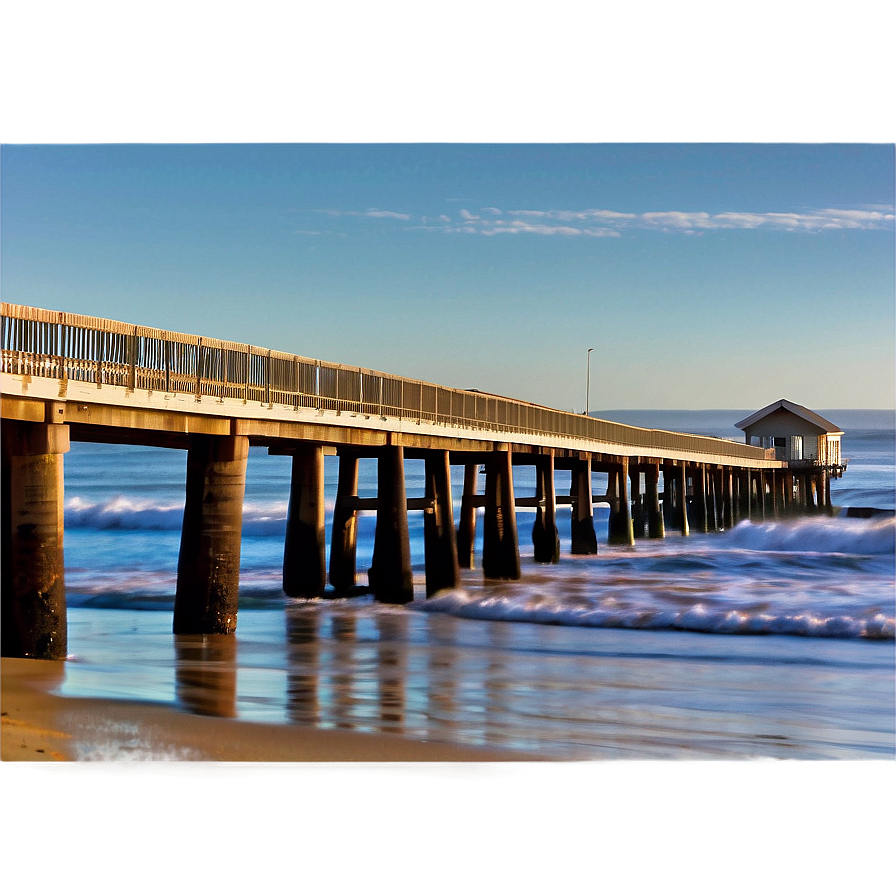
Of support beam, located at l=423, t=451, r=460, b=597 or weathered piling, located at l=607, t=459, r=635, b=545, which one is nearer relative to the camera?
support beam, located at l=423, t=451, r=460, b=597

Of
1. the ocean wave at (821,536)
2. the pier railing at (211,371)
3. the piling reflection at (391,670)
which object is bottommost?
the piling reflection at (391,670)

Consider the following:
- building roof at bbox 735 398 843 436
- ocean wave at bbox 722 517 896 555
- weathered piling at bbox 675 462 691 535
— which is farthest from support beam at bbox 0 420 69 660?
building roof at bbox 735 398 843 436

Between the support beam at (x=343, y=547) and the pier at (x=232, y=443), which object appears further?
the support beam at (x=343, y=547)

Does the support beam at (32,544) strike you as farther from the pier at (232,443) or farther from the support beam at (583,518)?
the support beam at (583,518)

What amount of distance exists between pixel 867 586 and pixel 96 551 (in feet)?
71.4

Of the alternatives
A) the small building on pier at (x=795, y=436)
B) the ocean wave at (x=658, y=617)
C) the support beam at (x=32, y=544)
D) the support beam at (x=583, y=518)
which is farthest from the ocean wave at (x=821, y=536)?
the support beam at (x=32, y=544)

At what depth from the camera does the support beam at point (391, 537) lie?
1285 centimetres

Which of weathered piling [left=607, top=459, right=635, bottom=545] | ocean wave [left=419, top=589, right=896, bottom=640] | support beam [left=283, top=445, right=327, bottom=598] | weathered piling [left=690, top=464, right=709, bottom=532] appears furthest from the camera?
weathered piling [left=690, top=464, right=709, bottom=532]

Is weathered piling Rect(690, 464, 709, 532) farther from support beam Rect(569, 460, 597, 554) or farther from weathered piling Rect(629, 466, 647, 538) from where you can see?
support beam Rect(569, 460, 597, 554)

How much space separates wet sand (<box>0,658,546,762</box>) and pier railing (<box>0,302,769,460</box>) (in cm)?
221

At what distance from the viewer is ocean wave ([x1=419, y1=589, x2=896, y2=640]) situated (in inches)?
461

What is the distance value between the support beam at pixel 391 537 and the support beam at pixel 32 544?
561 cm

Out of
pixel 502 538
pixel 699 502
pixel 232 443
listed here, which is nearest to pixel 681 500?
pixel 699 502

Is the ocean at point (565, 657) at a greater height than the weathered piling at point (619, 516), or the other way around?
Answer: the weathered piling at point (619, 516)
